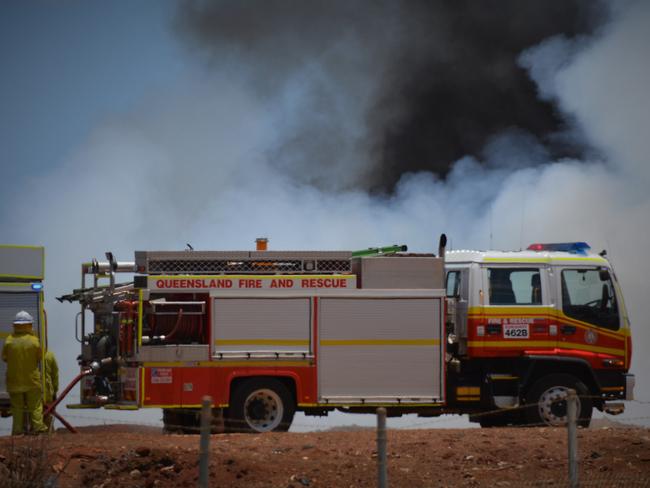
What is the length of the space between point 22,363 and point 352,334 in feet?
15.8

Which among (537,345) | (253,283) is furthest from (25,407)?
(537,345)

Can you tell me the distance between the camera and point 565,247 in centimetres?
1942

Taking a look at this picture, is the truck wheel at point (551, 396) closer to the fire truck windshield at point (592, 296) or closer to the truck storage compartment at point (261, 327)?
the fire truck windshield at point (592, 296)

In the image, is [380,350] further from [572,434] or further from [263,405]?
[572,434]

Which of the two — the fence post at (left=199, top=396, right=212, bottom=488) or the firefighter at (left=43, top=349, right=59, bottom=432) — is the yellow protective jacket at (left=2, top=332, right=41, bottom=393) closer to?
the firefighter at (left=43, top=349, right=59, bottom=432)

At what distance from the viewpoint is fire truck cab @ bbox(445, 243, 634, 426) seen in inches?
729

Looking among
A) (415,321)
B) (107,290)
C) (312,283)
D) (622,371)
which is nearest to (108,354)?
(107,290)

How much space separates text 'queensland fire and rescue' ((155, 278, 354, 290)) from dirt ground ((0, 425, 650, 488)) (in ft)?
7.54

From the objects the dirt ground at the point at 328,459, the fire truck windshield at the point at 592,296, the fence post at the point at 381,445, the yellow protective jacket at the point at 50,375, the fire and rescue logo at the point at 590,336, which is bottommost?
the dirt ground at the point at 328,459

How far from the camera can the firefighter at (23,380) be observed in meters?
17.2

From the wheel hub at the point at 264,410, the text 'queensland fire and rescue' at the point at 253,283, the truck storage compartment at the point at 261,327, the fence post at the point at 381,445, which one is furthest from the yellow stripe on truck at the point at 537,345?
the fence post at the point at 381,445

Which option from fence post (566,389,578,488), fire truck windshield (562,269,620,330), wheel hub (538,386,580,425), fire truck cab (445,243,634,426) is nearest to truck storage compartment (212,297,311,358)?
fire truck cab (445,243,634,426)

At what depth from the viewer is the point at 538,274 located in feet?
61.5

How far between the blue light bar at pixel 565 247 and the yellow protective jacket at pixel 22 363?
7.94 m
